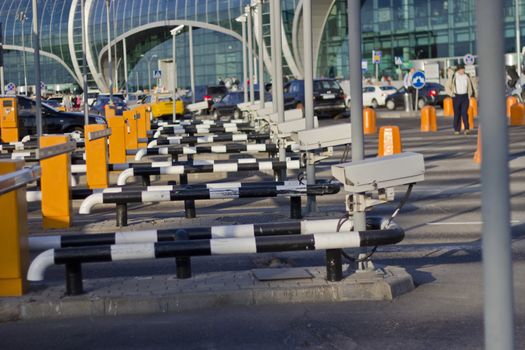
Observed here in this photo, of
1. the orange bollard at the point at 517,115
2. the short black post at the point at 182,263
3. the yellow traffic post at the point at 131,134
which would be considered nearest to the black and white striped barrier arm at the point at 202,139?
the yellow traffic post at the point at 131,134

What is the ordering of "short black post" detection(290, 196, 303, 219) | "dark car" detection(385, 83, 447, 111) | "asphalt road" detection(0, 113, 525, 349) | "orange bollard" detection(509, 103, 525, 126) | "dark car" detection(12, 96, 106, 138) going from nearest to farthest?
"asphalt road" detection(0, 113, 525, 349), "short black post" detection(290, 196, 303, 219), "dark car" detection(12, 96, 106, 138), "orange bollard" detection(509, 103, 525, 126), "dark car" detection(385, 83, 447, 111)

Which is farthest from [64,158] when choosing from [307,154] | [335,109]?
[335,109]

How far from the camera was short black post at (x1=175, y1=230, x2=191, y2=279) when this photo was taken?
8.02 metres

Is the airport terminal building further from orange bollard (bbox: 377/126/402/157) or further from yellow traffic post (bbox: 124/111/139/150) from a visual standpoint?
orange bollard (bbox: 377/126/402/157)

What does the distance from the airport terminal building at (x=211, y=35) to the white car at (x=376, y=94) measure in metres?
6.31

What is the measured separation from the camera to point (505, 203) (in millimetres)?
3012

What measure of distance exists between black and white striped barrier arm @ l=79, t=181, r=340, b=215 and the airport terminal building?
46.0 m

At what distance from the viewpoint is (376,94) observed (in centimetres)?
5644

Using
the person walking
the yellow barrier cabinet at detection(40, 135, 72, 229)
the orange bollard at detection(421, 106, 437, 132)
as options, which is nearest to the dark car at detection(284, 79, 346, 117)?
the orange bollard at detection(421, 106, 437, 132)

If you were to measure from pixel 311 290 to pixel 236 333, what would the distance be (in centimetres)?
104

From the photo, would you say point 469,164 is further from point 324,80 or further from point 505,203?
point 324,80

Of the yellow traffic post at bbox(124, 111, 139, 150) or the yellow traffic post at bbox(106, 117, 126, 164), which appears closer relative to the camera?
the yellow traffic post at bbox(106, 117, 126, 164)

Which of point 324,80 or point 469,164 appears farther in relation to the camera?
point 324,80

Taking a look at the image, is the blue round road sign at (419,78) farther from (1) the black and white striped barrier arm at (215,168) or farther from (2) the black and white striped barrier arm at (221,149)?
(1) the black and white striped barrier arm at (215,168)
